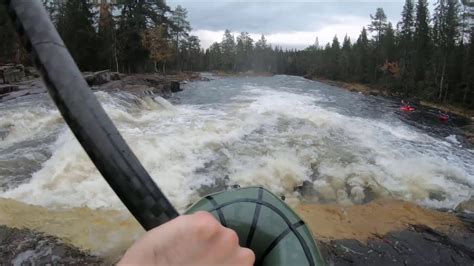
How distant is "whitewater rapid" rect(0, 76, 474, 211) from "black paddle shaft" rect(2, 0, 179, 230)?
4.57m

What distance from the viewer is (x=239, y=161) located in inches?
291

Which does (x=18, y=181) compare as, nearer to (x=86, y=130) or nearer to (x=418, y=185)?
(x=86, y=130)

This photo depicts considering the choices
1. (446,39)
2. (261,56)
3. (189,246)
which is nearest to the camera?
(189,246)

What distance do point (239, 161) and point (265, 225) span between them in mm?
5774

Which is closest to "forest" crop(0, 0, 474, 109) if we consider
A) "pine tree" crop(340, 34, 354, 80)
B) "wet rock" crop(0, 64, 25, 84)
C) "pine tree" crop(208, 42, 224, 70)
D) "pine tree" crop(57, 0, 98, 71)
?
"pine tree" crop(57, 0, 98, 71)

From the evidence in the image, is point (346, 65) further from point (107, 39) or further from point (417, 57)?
point (107, 39)

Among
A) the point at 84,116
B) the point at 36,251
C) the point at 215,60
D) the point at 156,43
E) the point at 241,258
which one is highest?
the point at 215,60

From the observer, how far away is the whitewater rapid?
592 cm

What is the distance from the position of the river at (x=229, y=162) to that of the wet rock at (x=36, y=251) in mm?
250

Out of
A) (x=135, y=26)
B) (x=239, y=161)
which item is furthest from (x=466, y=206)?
(x=135, y=26)

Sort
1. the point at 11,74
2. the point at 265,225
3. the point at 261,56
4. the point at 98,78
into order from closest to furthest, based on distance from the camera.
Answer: the point at 265,225, the point at 11,74, the point at 98,78, the point at 261,56

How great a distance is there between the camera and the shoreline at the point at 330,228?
13.5ft

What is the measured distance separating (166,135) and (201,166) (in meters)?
2.13

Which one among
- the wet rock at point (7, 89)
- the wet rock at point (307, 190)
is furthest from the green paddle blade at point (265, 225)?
the wet rock at point (7, 89)
